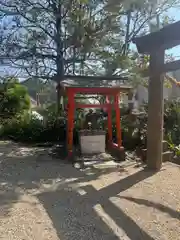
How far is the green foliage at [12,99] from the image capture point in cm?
1161

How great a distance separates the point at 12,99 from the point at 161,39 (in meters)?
8.65

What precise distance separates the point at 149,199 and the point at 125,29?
6.76m

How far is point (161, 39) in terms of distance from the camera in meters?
4.50

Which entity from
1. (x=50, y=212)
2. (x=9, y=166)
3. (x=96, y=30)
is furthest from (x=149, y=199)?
(x=96, y=30)

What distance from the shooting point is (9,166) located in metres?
5.69

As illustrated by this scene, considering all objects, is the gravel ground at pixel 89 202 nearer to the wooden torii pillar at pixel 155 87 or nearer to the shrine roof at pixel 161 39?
the wooden torii pillar at pixel 155 87

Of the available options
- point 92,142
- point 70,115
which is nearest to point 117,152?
point 92,142

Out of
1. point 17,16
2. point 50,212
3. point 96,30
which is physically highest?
point 17,16

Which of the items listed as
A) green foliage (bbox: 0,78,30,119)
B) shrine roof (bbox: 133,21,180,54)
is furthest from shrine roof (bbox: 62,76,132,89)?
green foliage (bbox: 0,78,30,119)

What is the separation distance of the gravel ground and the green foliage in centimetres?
618

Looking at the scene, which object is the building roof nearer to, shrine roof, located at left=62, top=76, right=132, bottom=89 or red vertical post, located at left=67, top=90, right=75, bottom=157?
shrine roof, located at left=62, top=76, right=132, bottom=89

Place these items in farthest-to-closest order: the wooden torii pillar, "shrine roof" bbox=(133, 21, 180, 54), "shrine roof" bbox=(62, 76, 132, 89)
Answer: "shrine roof" bbox=(62, 76, 132, 89), the wooden torii pillar, "shrine roof" bbox=(133, 21, 180, 54)

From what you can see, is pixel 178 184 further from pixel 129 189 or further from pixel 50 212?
pixel 50 212

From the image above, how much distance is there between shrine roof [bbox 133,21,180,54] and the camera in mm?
4168
